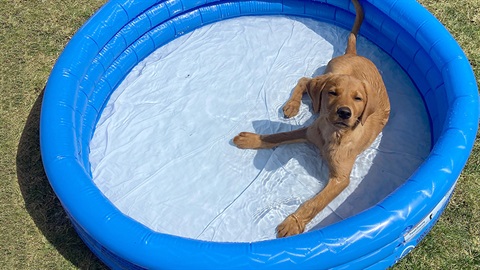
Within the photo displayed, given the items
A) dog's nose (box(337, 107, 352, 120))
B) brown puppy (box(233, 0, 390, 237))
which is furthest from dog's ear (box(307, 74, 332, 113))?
dog's nose (box(337, 107, 352, 120))

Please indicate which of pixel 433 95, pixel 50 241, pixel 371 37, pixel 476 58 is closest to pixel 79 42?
pixel 50 241

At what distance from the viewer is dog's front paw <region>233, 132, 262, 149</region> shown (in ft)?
15.8

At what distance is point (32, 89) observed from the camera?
18.2ft

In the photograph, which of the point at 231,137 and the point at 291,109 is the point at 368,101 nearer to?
the point at 291,109

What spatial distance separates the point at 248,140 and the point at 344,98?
4.16ft

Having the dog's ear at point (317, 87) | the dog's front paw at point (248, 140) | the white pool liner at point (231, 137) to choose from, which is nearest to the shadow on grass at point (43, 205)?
the white pool liner at point (231, 137)

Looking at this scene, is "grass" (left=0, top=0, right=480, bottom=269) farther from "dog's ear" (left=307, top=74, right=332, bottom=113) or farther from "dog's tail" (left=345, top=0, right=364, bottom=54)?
"dog's ear" (left=307, top=74, right=332, bottom=113)

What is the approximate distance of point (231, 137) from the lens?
498cm

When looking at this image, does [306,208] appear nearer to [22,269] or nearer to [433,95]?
[433,95]

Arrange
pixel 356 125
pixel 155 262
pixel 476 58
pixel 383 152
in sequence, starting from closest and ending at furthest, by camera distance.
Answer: pixel 155 262
pixel 356 125
pixel 383 152
pixel 476 58

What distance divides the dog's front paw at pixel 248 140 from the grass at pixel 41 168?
1.49 m

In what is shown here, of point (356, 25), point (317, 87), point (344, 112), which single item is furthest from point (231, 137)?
point (356, 25)

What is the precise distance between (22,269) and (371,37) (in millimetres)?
3715

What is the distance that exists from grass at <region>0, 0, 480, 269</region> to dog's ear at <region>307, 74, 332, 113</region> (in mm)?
1318
